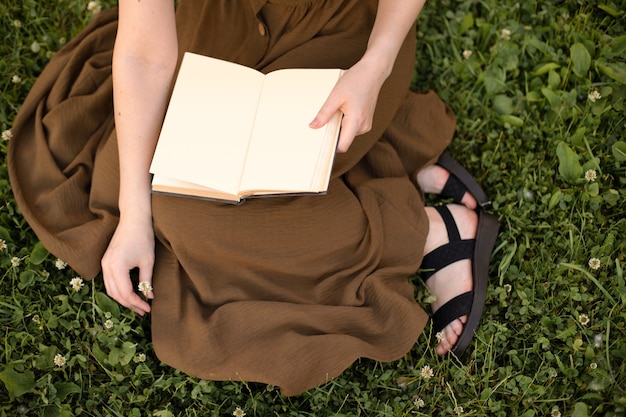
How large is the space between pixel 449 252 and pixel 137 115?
0.97 metres

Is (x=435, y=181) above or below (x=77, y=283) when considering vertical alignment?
above

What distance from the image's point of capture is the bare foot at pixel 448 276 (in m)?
Answer: 1.83

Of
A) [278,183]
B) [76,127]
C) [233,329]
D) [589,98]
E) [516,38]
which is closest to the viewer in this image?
[278,183]

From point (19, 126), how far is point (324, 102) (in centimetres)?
109

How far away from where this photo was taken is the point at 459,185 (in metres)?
→ 2.04

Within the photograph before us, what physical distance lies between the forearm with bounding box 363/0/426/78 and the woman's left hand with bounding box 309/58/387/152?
0.09ft

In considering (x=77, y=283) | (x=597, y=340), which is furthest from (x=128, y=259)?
(x=597, y=340)

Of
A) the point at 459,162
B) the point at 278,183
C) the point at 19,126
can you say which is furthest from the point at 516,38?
the point at 19,126

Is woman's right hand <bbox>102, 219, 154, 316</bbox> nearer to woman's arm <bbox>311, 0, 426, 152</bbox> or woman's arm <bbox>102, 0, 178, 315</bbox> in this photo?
woman's arm <bbox>102, 0, 178, 315</bbox>

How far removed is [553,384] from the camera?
69.7 inches

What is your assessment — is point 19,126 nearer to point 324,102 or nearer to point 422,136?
point 324,102

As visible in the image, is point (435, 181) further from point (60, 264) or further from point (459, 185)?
point (60, 264)

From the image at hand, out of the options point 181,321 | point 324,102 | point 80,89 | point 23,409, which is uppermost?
point 324,102

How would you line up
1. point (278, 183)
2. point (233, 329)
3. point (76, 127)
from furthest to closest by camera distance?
point (76, 127) → point (233, 329) → point (278, 183)
